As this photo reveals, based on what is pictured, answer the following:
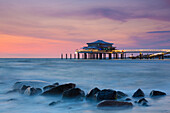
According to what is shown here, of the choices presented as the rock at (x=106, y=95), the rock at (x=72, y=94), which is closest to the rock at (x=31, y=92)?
the rock at (x=72, y=94)

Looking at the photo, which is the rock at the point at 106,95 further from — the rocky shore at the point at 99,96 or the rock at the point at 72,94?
the rock at the point at 72,94

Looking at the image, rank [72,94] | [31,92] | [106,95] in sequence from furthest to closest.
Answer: [31,92]
[72,94]
[106,95]

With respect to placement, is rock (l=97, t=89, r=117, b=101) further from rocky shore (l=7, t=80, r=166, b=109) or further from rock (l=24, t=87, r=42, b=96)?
rock (l=24, t=87, r=42, b=96)

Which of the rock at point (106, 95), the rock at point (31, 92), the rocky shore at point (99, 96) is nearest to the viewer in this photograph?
the rocky shore at point (99, 96)

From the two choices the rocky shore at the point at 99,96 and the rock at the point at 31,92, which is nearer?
the rocky shore at the point at 99,96

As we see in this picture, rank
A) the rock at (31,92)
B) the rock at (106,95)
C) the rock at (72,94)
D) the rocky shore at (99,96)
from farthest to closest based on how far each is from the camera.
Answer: the rock at (31,92), the rock at (72,94), the rock at (106,95), the rocky shore at (99,96)

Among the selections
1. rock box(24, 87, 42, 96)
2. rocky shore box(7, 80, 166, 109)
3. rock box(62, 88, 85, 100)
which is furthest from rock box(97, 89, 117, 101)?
rock box(24, 87, 42, 96)

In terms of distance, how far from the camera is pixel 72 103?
639 centimetres

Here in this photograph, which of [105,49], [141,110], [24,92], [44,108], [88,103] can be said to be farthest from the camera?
[105,49]

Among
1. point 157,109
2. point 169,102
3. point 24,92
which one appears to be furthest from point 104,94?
point 24,92

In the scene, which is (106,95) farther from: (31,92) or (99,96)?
(31,92)

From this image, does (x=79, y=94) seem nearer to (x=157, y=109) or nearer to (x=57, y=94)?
(x=57, y=94)

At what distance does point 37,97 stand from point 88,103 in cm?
235

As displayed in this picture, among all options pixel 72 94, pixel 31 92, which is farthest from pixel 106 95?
pixel 31 92
